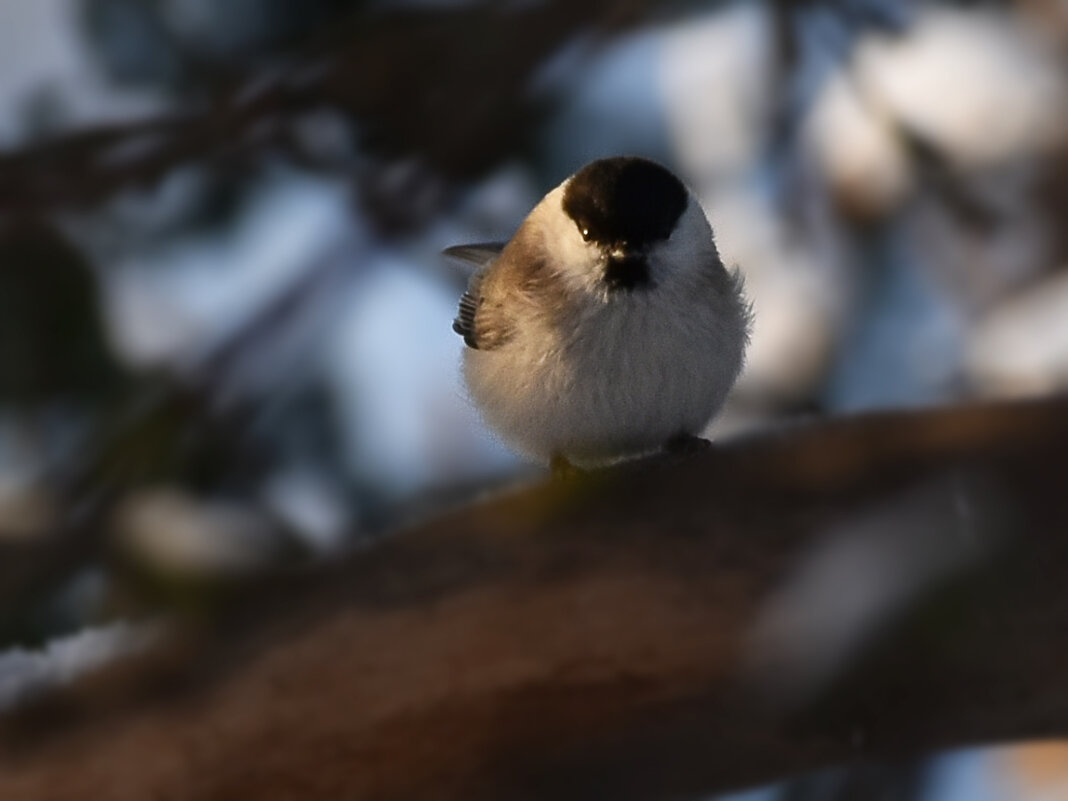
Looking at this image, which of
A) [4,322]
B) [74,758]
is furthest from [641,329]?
[4,322]

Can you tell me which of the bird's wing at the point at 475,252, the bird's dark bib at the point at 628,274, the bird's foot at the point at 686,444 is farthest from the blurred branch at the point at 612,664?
the bird's wing at the point at 475,252

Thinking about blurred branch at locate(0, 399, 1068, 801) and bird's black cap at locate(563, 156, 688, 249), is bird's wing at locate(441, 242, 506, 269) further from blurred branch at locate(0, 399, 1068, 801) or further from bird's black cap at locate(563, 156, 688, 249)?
blurred branch at locate(0, 399, 1068, 801)

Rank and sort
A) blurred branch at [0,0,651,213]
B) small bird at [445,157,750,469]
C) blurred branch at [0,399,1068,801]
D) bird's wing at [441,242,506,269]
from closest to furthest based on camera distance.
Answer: blurred branch at [0,399,1068,801] < small bird at [445,157,750,469] < bird's wing at [441,242,506,269] < blurred branch at [0,0,651,213]

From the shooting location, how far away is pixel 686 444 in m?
1.50

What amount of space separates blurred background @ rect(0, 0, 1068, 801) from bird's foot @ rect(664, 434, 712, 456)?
0.11 meters

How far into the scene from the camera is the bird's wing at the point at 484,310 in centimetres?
157

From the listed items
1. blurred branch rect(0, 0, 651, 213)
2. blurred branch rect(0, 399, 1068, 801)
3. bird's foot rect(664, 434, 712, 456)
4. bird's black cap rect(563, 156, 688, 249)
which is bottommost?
blurred branch rect(0, 399, 1068, 801)

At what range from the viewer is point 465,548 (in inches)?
51.2

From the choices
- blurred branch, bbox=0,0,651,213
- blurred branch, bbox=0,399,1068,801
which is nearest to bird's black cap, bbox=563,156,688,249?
blurred branch, bbox=0,399,1068,801

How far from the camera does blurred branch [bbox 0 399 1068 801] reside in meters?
1.21

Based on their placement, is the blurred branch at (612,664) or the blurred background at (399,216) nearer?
the blurred branch at (612,664)

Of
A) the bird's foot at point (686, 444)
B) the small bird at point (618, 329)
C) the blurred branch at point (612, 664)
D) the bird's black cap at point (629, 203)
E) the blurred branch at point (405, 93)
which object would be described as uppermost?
the blurred branch at point (405, 93)

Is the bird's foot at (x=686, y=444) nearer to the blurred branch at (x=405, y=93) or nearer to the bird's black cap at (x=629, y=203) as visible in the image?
the bird's black cap at (x=629, y=203)

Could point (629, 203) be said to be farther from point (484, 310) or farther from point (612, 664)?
point (612, 664)
